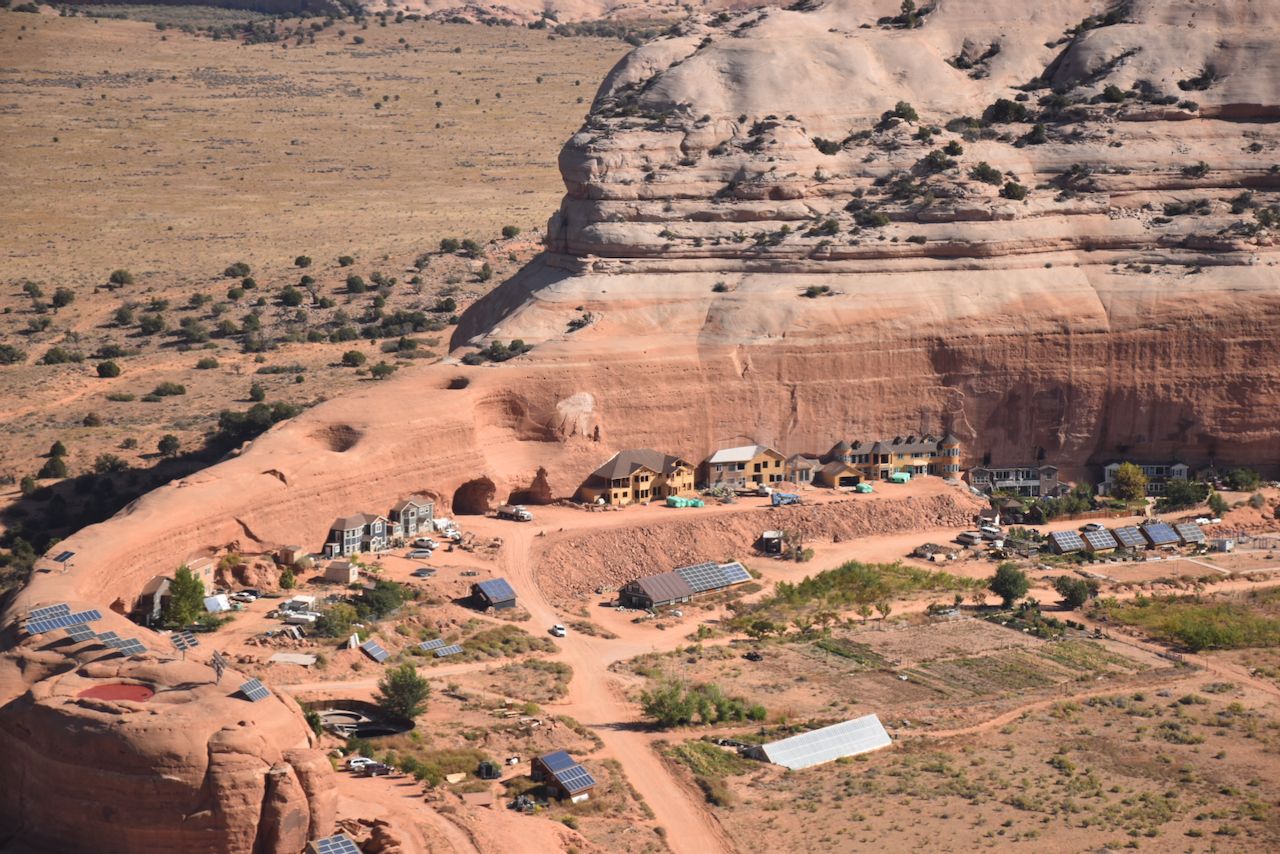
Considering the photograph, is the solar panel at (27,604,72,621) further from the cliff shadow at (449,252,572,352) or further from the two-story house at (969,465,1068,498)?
the two-story house at (969,465,1068,498)

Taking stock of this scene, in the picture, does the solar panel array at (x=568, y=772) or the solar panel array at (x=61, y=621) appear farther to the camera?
the solar panel array at (x=568, y=772)

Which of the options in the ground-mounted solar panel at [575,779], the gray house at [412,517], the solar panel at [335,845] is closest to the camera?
the solar panel at [335,845]

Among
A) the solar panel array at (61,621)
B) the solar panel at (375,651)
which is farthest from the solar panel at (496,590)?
the solar panel array at (61,621)

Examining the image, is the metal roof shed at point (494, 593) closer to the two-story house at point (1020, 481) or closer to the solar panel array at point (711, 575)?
the solar panel array at point (711, 575)

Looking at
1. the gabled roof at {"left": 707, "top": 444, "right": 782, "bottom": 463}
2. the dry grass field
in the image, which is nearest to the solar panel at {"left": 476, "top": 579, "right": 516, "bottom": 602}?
the gabled roof at {"left": 707, "top": 444, "right": 782, "bottom": 463}

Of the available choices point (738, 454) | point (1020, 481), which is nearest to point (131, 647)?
point (738, 454)

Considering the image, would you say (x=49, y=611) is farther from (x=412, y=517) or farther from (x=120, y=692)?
(x=412, y=517)

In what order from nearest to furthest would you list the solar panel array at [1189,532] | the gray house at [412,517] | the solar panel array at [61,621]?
the solar panel array at [61,621]
the gray house at [412,517]
the solar panel array at [1189,532]
